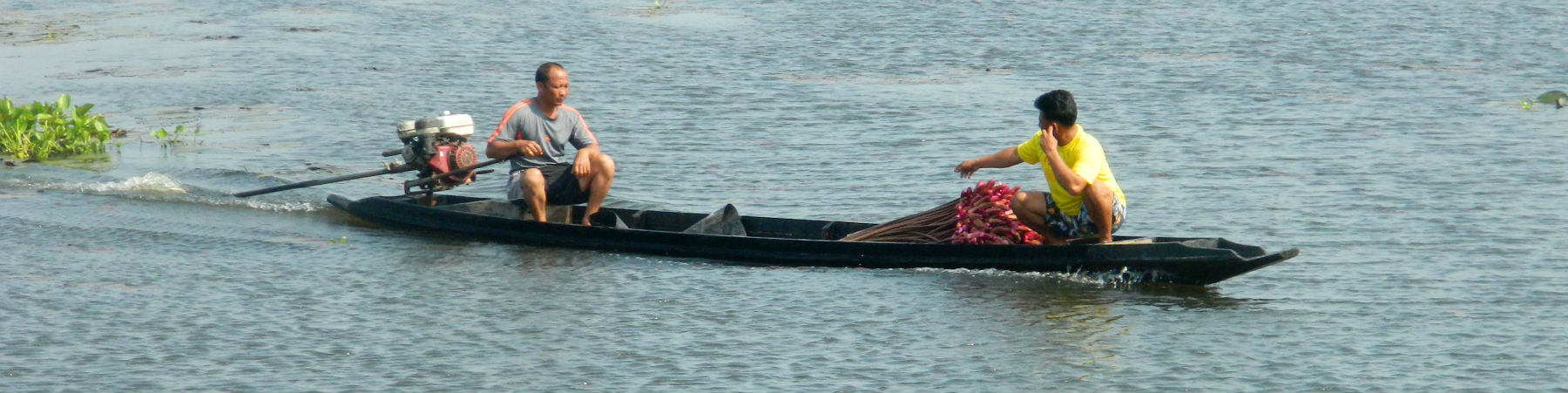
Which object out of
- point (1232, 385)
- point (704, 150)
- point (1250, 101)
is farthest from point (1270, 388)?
point (1250, 101)

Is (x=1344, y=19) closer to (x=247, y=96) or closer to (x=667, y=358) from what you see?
(x=247, y=96)

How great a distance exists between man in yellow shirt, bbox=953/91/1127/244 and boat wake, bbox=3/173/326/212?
15.9 ft

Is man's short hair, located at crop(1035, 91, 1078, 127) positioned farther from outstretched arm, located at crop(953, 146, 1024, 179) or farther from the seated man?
the seated man

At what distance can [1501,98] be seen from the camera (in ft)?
51.1

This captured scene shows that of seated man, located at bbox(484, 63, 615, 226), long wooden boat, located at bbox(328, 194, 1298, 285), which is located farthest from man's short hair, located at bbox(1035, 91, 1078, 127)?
seated man, located at bbox(484, 63, 615, 226)

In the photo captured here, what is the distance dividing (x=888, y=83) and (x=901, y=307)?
9.00 meters

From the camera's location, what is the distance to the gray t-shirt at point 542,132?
10406mm

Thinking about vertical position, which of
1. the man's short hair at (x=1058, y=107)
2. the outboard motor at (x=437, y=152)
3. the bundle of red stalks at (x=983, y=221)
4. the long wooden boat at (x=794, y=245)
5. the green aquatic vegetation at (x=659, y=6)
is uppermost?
the green aquatic vegetation at (x=659, y=6)

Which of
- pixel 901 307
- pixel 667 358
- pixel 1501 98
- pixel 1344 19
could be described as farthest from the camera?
pixel 1344 19

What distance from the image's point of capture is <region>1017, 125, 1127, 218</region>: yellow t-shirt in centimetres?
887

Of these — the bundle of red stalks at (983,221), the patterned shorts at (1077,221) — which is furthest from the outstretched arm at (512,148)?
the patterned shorts at (1077,221)

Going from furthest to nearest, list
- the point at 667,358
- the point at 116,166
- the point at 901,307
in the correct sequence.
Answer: the point at 116,166
the point at 901,307
the point at 667,358

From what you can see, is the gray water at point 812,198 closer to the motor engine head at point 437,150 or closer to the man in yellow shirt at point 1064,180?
the man in yellow shirt at point 1064,180

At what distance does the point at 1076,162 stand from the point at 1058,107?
31 centimetres
